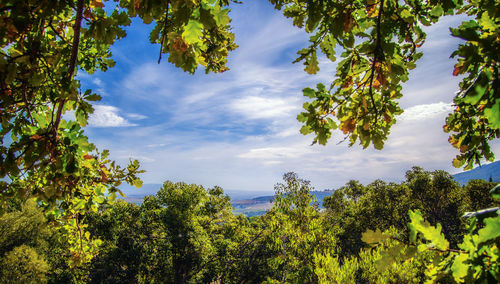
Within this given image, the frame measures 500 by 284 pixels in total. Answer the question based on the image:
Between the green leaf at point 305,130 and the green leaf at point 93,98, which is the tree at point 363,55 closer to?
the green leaf at point 305,130

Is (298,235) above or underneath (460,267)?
underneath

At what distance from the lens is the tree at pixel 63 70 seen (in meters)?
1.56

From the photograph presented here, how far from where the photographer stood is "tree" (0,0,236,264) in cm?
156

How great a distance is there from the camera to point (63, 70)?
2123 mm

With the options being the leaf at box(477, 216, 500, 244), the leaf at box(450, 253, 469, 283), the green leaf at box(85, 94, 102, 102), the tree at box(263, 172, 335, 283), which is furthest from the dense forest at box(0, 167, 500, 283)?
the green leaf at box(85, 94, 102, 102)

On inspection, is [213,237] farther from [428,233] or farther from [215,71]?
[428,233]

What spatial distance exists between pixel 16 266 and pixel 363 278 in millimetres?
23023

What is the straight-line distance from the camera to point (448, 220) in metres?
22.3

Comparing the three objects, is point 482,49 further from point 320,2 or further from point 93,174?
point 93,174

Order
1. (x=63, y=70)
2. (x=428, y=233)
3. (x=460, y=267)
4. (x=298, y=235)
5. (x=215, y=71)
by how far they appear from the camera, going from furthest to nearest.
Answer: (x=298, y=235), (x=215, y=71), (x=63, y=70), (x=428, y=233), (x=460, y=267)

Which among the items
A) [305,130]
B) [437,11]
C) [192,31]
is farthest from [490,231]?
[437,11]

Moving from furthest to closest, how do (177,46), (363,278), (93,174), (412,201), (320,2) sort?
(412,201), (363,278), (93,174), (320,2), (177,46)

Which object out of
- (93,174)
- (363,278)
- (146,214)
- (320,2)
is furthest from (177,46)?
(146,214)

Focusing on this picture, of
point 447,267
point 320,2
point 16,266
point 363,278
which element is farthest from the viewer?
point 16,266
